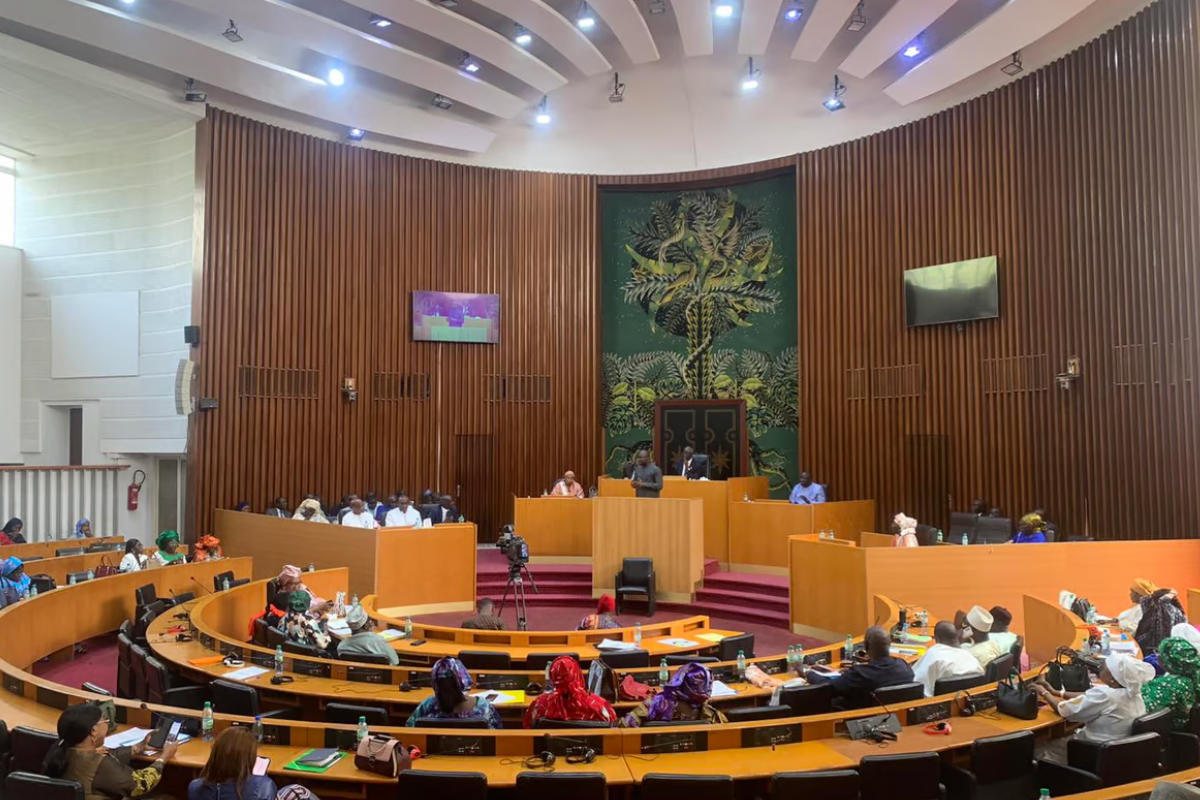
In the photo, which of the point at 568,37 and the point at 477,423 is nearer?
the point at 568,37

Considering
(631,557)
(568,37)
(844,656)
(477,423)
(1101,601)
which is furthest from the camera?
(477,423)

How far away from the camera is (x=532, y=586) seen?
36.2 feet

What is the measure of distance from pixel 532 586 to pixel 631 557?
1.45 meters

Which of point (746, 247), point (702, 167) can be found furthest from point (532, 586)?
point (702, 167)

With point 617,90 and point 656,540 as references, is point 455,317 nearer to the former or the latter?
point 617,90

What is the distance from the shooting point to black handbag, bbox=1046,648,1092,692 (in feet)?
15.4

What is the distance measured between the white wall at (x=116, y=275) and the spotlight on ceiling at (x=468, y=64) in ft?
14.7

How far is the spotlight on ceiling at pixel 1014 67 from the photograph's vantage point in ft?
39.0

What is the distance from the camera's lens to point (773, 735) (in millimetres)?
4215

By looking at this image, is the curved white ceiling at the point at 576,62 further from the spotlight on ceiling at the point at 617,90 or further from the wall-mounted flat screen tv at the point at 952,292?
the wall-mounted flat screen tv at the point at 952,292

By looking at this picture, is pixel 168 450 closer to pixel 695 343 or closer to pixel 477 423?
pixel 477 423

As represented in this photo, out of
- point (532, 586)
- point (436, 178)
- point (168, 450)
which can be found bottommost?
point (532, 586)

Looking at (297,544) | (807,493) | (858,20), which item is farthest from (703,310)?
(297,544)

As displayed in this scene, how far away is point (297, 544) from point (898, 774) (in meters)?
9.20
